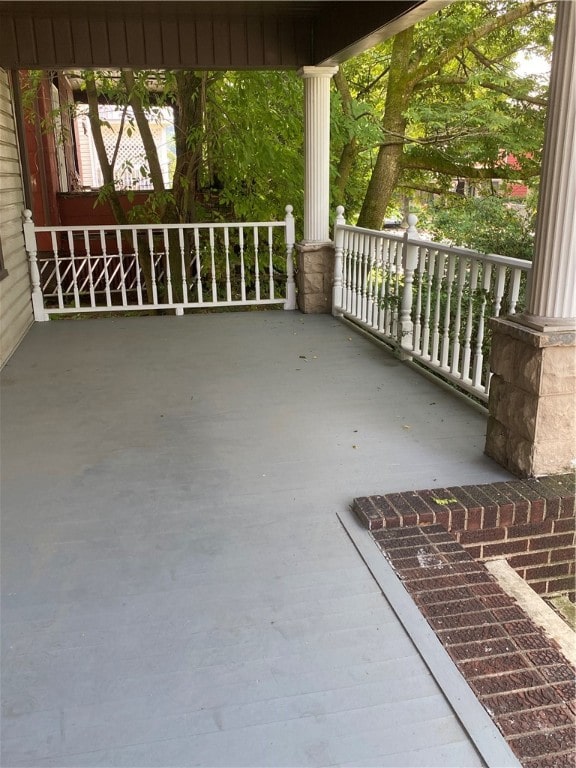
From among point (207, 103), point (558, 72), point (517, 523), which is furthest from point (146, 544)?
point (207, 103)

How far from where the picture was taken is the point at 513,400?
2.83 meters

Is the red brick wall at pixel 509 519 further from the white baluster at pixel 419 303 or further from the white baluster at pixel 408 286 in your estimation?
the white baluster at pixel 408 286

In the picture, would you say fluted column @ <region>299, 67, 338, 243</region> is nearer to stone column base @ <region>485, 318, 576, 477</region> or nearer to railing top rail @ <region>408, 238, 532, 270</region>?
railing top rail @ <region>408, 238, 532, 270</region>

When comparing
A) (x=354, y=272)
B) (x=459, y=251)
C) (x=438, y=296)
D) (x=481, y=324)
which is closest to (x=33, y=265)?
(x=354, y=272)

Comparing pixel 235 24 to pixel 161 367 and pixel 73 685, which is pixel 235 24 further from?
pixel 73 685

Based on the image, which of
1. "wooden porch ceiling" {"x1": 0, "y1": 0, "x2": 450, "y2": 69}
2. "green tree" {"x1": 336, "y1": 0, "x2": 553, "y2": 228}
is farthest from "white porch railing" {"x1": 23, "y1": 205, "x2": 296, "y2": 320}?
"green tree" {"x1": 336, "y1": 0, "x2": 553, "y2": 228}

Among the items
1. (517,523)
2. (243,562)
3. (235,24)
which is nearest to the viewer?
(243,562)

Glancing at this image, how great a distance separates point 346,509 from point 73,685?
1.26 meters

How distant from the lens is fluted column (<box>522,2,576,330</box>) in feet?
7.75

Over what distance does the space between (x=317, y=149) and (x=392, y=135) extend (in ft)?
8.81

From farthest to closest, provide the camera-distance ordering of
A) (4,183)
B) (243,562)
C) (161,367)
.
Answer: (4,183), (161,367), (243,562)

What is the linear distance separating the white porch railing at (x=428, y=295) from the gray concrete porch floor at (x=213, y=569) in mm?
285

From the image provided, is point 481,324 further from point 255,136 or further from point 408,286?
point 255,136

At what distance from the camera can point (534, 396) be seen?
2684 mm
